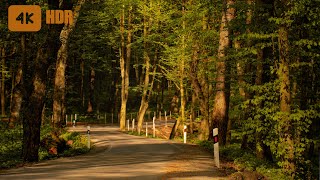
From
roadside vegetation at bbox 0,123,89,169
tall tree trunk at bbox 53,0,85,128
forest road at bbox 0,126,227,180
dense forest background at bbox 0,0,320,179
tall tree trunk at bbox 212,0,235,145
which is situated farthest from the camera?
tall tree trunk at bbox 53,0,85,128

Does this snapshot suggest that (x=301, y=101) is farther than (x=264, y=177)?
Yes

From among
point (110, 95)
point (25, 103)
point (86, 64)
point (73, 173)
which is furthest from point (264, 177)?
point (110, 95)

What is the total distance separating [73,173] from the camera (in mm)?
12734

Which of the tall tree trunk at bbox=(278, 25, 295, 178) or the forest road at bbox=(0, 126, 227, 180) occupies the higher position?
the tall tree trunk at bbox=(278, 25, 295, 178)

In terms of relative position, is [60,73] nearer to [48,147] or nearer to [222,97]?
[48,147]

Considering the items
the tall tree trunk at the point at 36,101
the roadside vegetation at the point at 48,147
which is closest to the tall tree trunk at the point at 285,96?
the tall tree trunk at the point at 36,101

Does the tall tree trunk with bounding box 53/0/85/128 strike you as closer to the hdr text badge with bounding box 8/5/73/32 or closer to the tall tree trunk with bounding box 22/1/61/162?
the tall tree trunk with bounding box 22/1/61/162

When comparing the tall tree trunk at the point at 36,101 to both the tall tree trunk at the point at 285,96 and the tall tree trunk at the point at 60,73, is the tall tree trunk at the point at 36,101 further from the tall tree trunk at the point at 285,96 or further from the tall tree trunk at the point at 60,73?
the tall tree trunk at the point at 285,96

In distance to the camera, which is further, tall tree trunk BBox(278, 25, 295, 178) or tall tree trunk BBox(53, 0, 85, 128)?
tall tree trunk BBox(53, 0, 85, 128)

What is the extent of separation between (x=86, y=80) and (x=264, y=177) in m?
62.9

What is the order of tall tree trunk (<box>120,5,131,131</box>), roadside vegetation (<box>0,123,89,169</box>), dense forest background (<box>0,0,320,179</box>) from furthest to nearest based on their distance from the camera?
1. tall tree trunk (<box>120,5,131,131</box>)
2. roadside vegetation (<box>0,123,89,169</box>)
3. dense forest background (<box>0,0,320,179</box>)

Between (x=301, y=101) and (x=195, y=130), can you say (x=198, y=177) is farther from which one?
(x=195, y=130)

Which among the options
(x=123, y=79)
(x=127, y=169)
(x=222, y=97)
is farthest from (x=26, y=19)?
(x=123, y=79)

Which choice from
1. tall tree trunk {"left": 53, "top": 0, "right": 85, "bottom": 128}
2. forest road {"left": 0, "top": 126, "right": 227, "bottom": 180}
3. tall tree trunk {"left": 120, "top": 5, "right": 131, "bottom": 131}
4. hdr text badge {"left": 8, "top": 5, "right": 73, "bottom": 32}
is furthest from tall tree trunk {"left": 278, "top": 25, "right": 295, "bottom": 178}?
tall tree trunk {"left": 120, "top": 5, "right": 131, "bottom": 131}
